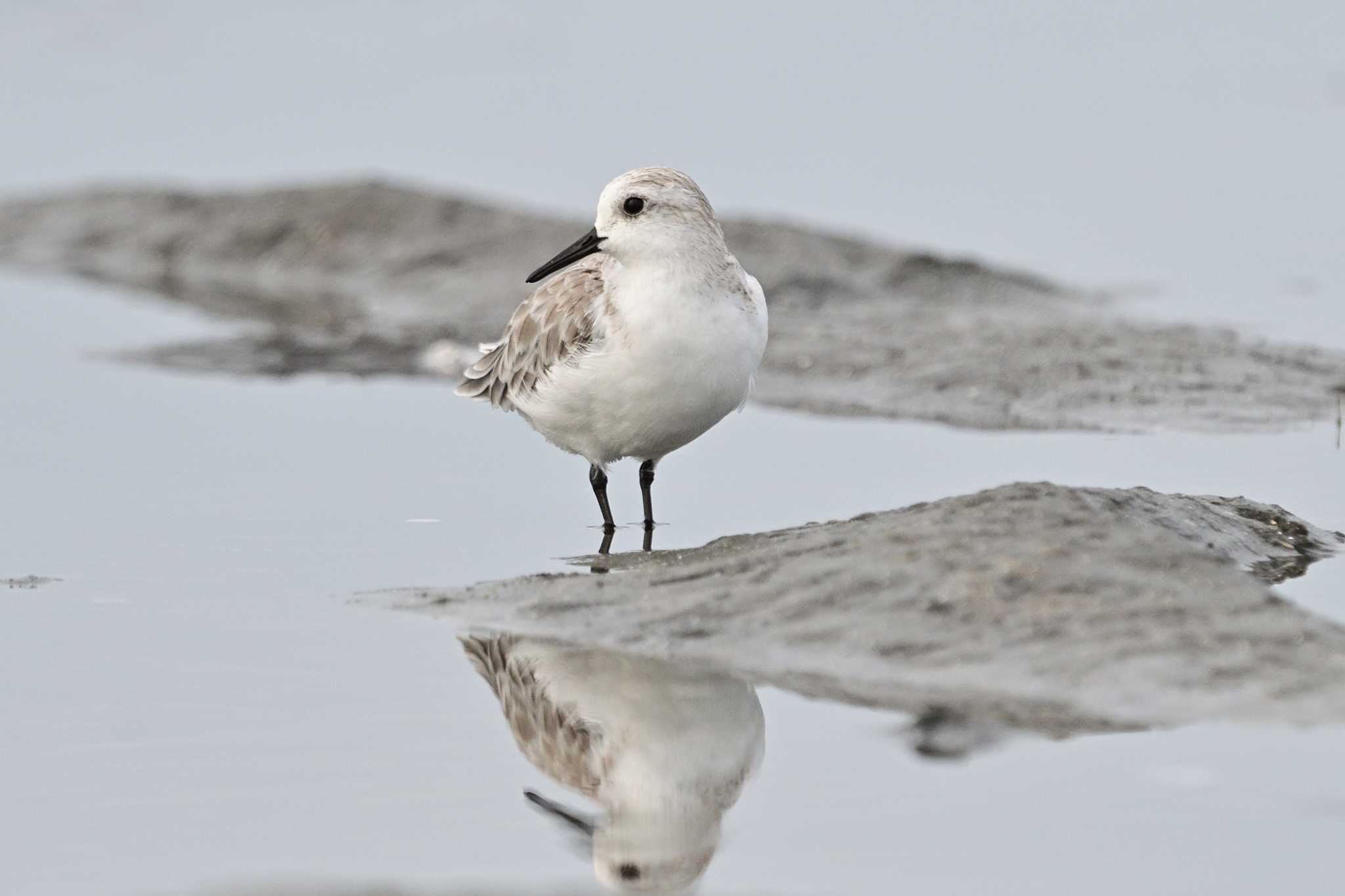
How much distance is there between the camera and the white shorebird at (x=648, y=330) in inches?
286

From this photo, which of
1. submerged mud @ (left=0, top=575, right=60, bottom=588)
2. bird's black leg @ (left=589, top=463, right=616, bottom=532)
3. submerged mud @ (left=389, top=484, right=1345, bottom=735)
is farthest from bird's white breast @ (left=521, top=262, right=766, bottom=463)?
submerged mud @ (left=0, top=575, right=60, bottom=588)

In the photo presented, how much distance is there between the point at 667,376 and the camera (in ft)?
23.8

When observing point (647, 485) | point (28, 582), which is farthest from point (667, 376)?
point (28, 582)

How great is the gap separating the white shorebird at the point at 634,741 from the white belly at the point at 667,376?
1512 mm

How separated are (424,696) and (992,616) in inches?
63.6

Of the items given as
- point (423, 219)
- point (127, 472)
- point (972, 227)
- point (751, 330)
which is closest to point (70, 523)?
point (127, 472)

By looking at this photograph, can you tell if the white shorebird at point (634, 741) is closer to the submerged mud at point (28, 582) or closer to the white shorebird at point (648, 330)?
the white shorebird at point (648, 330)

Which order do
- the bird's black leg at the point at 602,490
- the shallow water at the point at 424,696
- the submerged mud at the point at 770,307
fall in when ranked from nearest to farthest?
the shallow water at the point at 424,696, the bird's black leg at the point at 602,490, the submerged mud at the point at 770,307

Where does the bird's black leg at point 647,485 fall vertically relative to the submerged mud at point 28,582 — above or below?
above

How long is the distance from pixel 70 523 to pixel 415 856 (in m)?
3.94

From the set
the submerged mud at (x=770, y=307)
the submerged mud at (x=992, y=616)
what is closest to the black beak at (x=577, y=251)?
the submerged mud at (x=992, y=616)

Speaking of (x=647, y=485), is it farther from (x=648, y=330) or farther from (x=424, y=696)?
(x=424, y=696)

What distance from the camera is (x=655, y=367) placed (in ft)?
23.8

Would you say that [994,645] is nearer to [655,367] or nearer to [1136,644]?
[1136,644]
